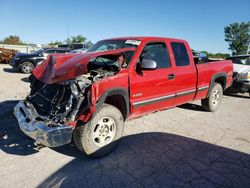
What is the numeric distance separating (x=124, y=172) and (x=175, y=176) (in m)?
0.72

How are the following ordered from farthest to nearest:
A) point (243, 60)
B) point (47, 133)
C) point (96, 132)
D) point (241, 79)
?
point (243, 60) → point (241, 79) → point (96, 132) → point (47, 133)

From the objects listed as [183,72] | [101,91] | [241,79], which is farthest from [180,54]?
[241,79]

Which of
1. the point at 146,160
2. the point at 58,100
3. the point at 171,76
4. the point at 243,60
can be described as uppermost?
the point at 243,60

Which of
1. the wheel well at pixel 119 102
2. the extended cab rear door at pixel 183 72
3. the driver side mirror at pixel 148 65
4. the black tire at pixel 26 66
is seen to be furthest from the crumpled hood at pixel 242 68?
the black tire at pixel 26 66

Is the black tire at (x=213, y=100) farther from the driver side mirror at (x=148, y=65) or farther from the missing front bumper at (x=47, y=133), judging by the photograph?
the missing front bumper at (x=47, y=133)

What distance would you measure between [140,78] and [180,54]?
160cm

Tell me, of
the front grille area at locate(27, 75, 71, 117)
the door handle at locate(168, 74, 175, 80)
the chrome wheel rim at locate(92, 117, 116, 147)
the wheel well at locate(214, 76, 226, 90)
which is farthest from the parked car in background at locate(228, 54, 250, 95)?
the front grille area at locate(27, 75, 71, 117)

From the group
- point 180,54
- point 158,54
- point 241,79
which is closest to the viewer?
point 158,54

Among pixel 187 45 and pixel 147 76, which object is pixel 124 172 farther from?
pixel 187 45

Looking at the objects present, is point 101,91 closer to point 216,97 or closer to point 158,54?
point 158,54

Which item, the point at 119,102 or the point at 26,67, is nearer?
the point at 119,102

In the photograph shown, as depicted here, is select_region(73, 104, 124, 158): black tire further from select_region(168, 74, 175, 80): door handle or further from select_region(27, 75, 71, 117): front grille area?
select_region(168, 74, 175, 80): door handle

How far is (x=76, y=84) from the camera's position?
11.1 ft

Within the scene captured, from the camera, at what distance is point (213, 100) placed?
6531 mm
